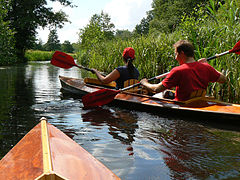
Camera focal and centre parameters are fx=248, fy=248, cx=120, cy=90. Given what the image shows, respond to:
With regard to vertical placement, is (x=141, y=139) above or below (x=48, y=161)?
below

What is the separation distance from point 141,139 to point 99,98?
90.3 inches

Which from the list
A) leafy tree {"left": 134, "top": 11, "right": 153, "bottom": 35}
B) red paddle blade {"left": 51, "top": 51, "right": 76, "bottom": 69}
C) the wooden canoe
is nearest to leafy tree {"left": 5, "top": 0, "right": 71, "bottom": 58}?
red paddle blade {"left": 51, "top": 51, "right": 76, "bottom": 69}

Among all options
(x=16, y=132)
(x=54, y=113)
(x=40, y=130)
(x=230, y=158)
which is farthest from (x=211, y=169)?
(x=54, y=113)

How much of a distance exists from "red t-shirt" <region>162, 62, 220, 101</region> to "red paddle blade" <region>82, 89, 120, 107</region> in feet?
5.72

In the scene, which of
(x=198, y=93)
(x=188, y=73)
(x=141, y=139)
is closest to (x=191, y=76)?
(x=188, y=73)

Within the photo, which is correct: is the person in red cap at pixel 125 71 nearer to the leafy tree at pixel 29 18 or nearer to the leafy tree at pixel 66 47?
the leafy tree at pixel 29 18

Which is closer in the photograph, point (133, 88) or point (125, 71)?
point (125, 71)

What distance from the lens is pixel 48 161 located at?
1.48 m

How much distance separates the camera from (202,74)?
4.15m

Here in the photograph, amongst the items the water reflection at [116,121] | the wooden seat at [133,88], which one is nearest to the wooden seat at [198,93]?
the water reflection at [116,121]

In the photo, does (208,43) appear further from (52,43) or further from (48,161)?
(52,43)

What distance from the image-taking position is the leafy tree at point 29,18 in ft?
81.2

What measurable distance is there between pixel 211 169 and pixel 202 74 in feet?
6.34

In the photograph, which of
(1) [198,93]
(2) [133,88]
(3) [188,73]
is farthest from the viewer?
(2) [133,88]
